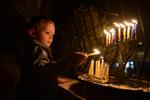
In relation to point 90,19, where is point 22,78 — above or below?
below

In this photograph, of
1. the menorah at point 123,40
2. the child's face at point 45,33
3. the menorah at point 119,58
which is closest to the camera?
the child's face at point 45,33

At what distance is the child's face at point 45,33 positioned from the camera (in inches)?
120

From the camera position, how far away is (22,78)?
9.31ft

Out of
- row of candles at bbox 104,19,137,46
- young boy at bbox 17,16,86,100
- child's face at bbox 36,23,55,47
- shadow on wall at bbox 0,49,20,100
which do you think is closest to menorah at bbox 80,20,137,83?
row of candles at bbox 104,19,137,46

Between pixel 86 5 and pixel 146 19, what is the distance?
5.47 feet

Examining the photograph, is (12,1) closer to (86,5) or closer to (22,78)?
(86,5)

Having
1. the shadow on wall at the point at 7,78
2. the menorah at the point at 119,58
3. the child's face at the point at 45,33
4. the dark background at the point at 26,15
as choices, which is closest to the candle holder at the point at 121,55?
Answer: the menorah at the point at 119,58

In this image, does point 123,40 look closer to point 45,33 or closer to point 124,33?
point 124,33

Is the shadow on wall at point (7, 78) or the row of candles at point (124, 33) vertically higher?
the row of candles at point (124, 33)

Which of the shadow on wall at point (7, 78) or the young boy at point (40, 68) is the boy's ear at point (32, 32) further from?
the shadow on wall at point (7, 78)

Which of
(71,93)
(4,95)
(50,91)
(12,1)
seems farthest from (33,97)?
(12,1)

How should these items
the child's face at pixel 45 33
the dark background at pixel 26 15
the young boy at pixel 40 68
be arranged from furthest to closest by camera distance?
the dark background at pixel 26 15
the child's face at pixel 45 33
the young boy at pixel 40 68

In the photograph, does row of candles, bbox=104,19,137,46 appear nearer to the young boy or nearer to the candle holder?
the candle holder

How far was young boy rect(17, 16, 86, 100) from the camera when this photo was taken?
8.07 ft
